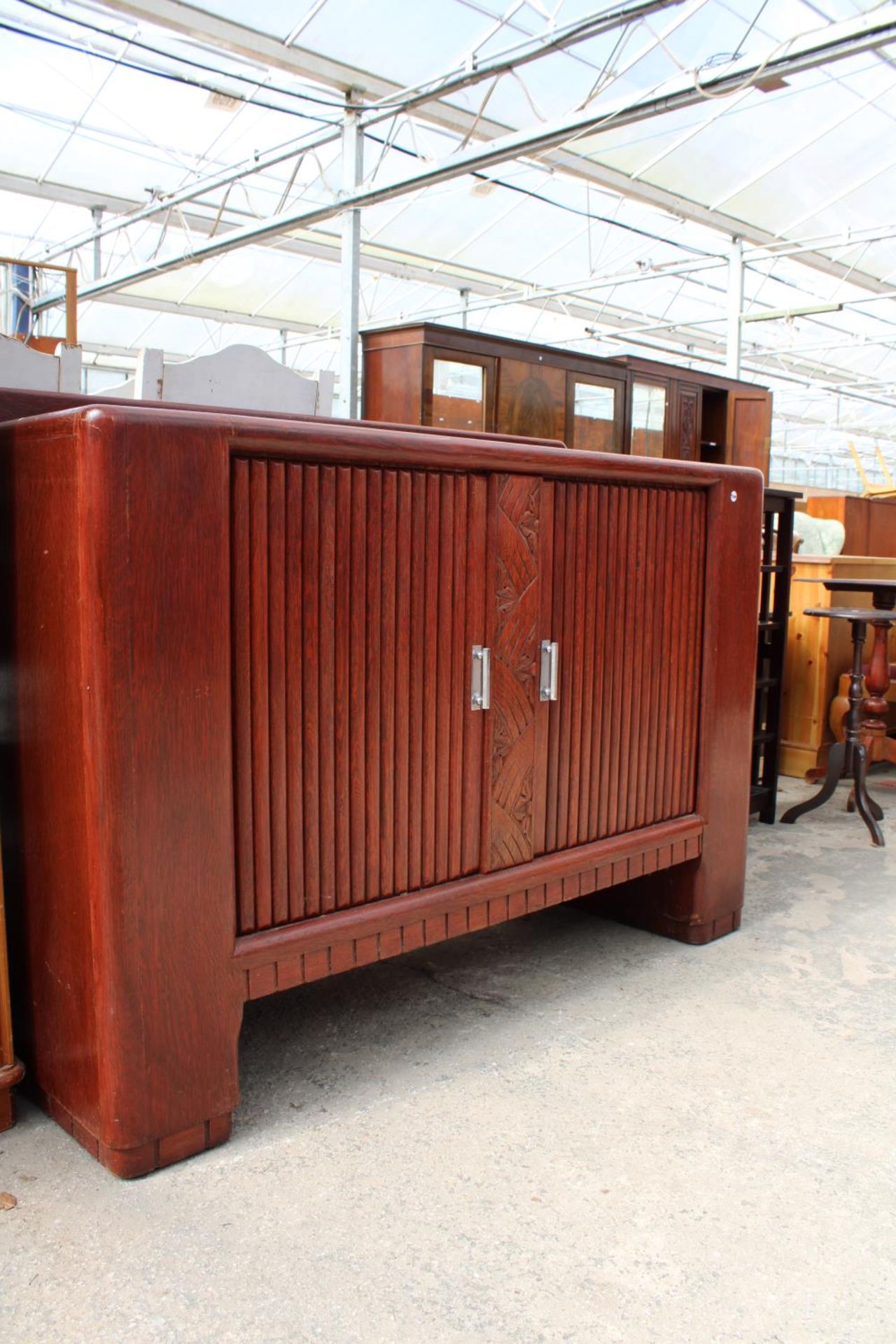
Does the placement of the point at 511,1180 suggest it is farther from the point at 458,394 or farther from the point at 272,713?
the point at 458,394

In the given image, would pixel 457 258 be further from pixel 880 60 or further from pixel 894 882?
pixel 894 882

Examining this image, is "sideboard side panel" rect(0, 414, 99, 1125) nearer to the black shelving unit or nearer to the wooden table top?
the black shelving unit

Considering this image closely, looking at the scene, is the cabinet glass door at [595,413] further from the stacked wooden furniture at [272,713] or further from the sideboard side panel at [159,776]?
the sideboard side panel at [159,776]

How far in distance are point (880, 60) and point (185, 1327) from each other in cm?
973

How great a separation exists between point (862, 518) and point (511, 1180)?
5.61 m

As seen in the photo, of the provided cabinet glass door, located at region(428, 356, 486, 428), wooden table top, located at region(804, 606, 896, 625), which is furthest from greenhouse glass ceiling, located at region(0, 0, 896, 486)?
wooden table top, located at region(804, 606, 896, 625)

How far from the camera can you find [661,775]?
2.71 metres

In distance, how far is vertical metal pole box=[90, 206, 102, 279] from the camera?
451 inches

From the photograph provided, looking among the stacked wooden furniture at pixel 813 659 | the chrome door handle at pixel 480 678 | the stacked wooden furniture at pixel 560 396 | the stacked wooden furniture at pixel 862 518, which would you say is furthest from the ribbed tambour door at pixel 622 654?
the stacked wooden furniture at pixel 862 518

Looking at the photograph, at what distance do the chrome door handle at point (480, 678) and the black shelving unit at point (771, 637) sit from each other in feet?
7.03

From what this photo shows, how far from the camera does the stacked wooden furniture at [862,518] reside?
634 cm

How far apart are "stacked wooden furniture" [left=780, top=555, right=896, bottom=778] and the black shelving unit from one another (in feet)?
2.46

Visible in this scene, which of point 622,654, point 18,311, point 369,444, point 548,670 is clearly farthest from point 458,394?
point 369,444

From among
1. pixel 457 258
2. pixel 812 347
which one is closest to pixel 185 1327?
pixel 457 258
